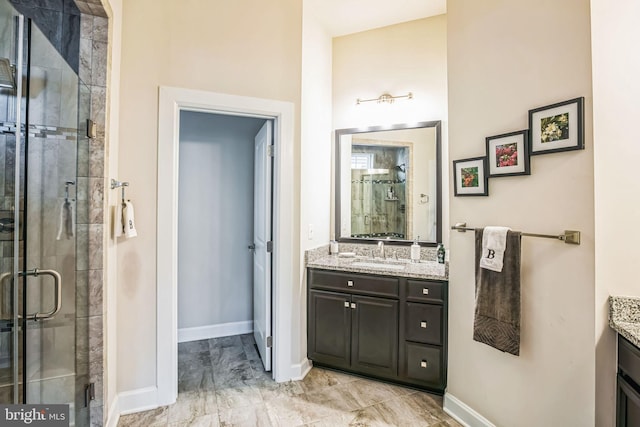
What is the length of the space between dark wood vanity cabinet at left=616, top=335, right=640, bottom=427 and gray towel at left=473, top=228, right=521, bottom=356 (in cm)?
39

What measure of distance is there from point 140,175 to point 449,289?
2295mm

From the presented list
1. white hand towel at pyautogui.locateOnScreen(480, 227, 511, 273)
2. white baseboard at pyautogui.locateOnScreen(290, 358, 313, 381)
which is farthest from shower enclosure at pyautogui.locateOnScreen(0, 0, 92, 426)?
white hand towel at pyautogui.locateOnScreen(480, 227, 511, 273)

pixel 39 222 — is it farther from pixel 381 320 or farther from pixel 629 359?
pixel 629 359

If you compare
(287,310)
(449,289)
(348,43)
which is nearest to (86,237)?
(287,310)

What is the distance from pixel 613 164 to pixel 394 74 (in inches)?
81.9

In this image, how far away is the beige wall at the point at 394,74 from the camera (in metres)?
2.81

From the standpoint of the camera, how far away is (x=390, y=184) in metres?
3.00

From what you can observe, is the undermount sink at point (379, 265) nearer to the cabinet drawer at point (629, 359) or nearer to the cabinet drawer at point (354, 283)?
the cabinet drawer at point (354, 283)

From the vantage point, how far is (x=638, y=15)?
1.37 m

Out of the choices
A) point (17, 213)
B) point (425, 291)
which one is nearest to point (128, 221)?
point (17, 213)

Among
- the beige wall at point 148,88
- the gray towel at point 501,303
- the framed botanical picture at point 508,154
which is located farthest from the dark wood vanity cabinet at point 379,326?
the beige wall at point 148,88

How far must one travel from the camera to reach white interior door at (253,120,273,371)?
8.32 feet

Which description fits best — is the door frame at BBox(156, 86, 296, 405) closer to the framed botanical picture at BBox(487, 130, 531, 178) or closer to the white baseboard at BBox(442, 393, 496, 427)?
the white baseboard at BBox(442, 393, 496, 427)

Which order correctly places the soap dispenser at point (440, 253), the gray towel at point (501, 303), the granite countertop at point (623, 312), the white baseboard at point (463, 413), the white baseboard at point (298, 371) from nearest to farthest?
1. the granite countertop at point (623, 312)
2. the gray towel at point (501, 303)
3. the white baseboard at point (463, 413)
4. the white baseboard at point (298, 371)
5. the soap dispenser at point (440, 253)
